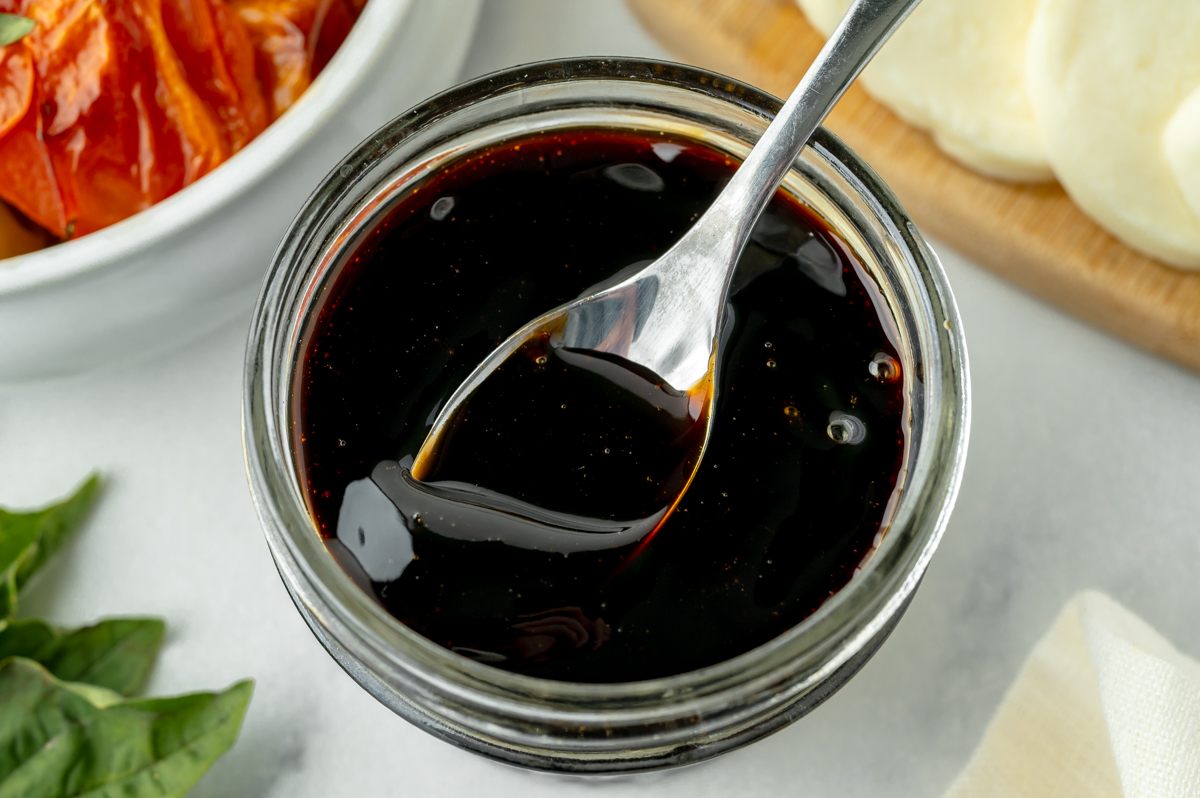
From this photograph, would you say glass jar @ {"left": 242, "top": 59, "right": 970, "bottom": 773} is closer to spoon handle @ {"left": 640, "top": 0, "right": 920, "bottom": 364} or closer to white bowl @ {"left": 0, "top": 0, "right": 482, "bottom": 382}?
spoon handle @ {"left": 640, "top": 0, "right": 920, "bottom": 364}

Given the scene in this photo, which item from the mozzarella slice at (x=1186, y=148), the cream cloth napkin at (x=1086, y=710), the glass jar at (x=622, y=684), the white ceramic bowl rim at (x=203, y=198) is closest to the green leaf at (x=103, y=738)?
the glass jar at (x=622, y=684)

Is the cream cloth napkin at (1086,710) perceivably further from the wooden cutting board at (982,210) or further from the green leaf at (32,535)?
the green leaf at (32,535)

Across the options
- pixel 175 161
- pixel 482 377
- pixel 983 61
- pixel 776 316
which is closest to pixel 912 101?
pixel 983 61

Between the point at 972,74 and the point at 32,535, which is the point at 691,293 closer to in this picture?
the point at 972,74

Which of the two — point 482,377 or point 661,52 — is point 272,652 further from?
point 661,52

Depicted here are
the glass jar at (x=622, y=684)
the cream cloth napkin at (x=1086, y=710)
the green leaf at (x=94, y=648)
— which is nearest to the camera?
the glass jar at (x=622, y=684)

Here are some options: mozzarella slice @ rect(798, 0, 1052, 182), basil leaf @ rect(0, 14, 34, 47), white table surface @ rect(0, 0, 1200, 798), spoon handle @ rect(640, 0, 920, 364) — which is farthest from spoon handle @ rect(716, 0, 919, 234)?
basil leaf @ rect(0, 14, 34, 47)
